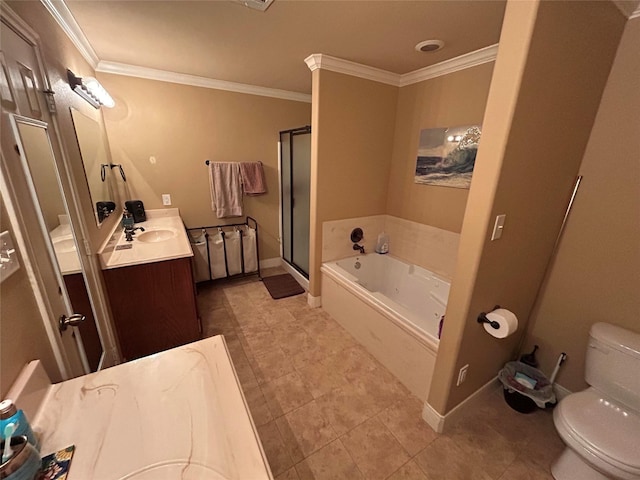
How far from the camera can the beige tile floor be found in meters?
1.36

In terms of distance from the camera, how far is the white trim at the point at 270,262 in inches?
144

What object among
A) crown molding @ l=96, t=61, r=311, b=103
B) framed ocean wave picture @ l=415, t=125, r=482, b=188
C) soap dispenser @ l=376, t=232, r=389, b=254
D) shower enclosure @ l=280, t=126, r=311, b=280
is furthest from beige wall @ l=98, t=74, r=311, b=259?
framed ocean wave picture @ l=415, t=125, r=482, b=188

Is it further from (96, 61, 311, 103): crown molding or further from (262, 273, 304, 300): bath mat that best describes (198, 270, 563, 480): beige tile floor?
(96, 61, 311, 103): crown molding

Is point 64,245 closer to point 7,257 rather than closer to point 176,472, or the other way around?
point 7,257

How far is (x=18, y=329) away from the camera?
762 millimetres

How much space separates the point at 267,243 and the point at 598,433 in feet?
10.7

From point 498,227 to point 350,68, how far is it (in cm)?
181

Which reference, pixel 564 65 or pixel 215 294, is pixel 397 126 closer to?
Answer: pixel 564 65

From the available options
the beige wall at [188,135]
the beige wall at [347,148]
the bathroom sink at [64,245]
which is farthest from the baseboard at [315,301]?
the bathroom sink at [64,245]

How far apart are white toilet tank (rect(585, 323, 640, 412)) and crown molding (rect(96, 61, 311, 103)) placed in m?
3.44

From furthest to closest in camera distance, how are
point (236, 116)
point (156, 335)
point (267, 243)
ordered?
point (267, 243), point (236, 116), point (156, 335)

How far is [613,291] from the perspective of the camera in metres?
1.47

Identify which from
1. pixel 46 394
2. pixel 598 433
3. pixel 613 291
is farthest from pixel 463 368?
pixel 46 394

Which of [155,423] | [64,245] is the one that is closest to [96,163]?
[64,245]
